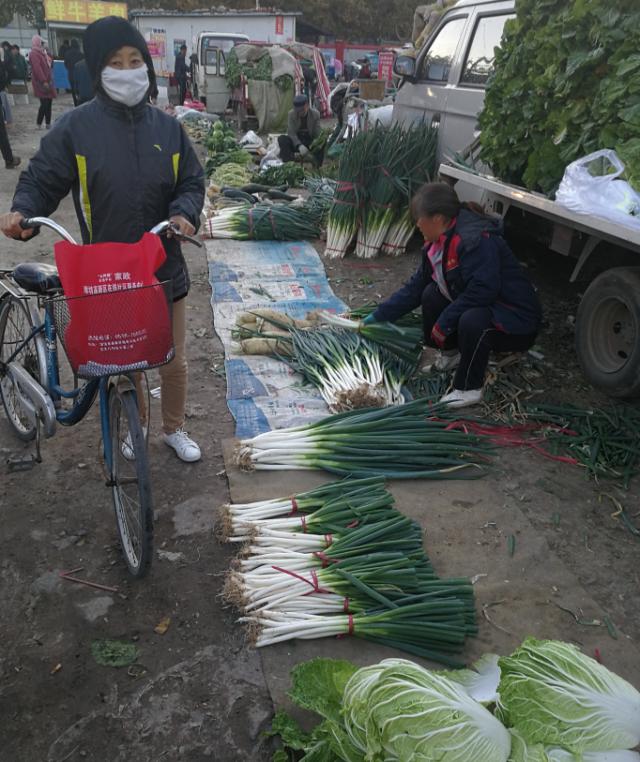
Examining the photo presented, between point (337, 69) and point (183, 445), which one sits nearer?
point (183, 445)

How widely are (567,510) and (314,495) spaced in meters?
1.32

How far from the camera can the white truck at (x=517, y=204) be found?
364cm

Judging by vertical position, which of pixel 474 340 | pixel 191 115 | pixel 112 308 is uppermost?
pixel 112 308

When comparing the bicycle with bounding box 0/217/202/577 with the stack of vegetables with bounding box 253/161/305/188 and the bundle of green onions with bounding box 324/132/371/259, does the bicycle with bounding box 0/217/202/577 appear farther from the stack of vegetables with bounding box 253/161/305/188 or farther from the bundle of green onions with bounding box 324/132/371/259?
the stack of vegetables with bounding box 253/161/305/188

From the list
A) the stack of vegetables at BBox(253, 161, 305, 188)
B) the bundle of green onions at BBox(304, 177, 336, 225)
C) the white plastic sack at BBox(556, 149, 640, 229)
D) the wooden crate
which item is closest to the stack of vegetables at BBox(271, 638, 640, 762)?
the white plastic sack at BBox(556, 149, 640, 229)

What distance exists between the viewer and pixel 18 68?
14875mm

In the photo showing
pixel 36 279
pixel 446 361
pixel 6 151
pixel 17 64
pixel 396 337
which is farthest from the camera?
pixel 17 64

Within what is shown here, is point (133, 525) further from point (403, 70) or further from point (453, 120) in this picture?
point (403, 70)

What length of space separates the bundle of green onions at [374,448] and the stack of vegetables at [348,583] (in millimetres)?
447

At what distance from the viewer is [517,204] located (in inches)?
169

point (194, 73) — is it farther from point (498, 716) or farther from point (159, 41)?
point (498, 716)

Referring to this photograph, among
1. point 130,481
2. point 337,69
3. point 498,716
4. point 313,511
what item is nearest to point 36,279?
point 130,481

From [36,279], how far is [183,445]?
117cm

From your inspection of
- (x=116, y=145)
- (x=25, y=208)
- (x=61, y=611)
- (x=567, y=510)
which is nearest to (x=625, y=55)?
(x=567, y=510)
